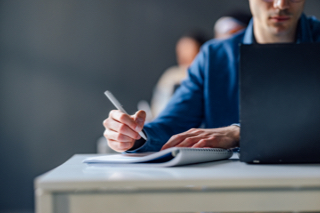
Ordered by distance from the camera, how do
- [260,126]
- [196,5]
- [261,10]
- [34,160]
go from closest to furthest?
[260,126] → [261,10] → [34,160] → [196,5]

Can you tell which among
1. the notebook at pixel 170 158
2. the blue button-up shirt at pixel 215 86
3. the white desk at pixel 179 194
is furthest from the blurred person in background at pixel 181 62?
the white desk at pixel 179 194

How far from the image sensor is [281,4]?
116 cm

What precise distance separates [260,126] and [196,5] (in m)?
3.59

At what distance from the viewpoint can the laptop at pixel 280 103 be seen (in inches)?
24.7

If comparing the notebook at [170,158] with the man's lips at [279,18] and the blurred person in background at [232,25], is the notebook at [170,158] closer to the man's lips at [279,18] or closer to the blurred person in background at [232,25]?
the man's lips at [279,18]

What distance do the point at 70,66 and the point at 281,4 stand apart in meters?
Answer: 3.00

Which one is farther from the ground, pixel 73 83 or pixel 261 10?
pixel 261 10

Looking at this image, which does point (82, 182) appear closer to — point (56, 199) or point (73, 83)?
point (56, 199)

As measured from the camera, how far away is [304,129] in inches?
24.7

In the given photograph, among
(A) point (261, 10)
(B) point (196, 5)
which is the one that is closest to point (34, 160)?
(B) point (196, 5)

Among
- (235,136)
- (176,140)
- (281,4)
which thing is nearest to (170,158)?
(176,140)

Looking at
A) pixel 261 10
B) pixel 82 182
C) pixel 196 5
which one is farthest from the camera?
pixel 196 5

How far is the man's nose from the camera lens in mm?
1157

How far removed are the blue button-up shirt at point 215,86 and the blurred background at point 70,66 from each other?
2478 millimetres
